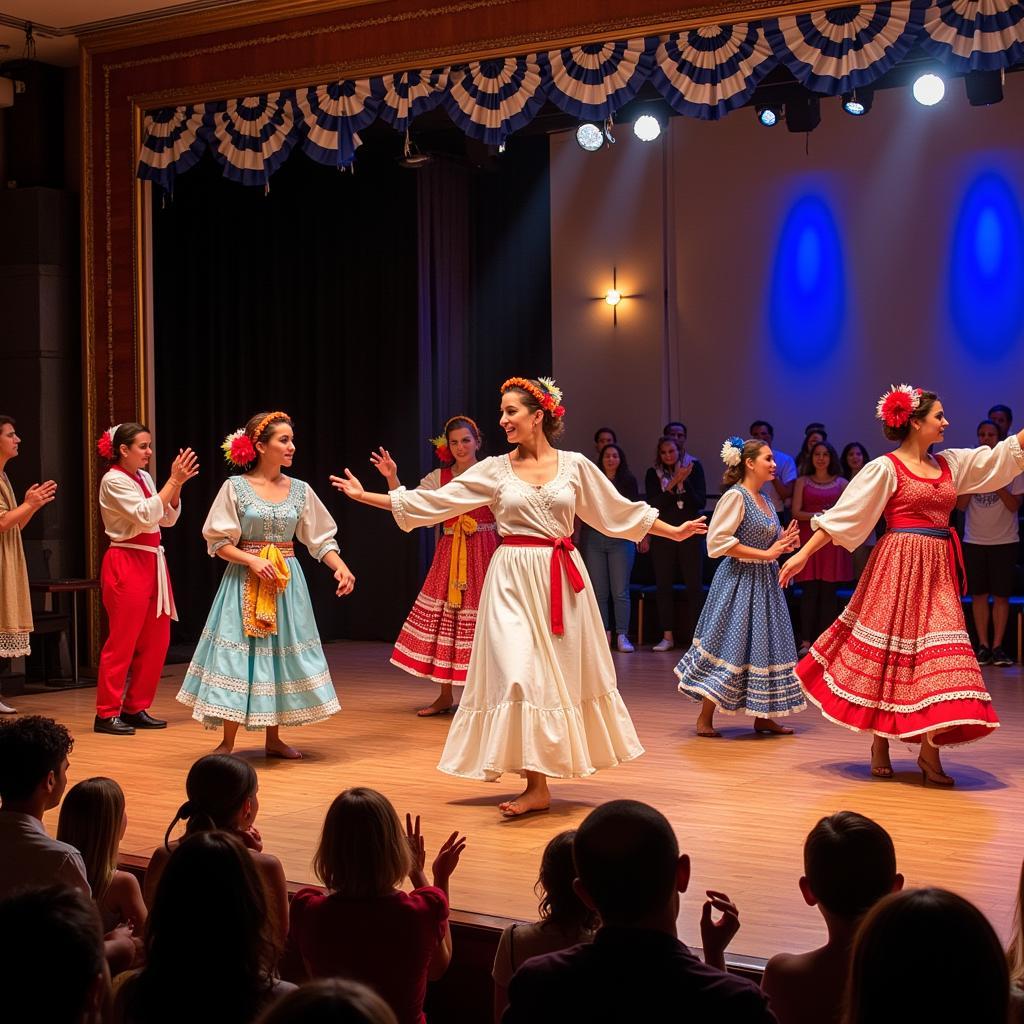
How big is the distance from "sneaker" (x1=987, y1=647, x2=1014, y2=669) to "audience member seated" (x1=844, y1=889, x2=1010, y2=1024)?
7.23m

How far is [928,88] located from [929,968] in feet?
22.5

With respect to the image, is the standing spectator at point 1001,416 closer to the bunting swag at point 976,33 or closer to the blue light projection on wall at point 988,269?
the blue light projection on wall at point 988,269

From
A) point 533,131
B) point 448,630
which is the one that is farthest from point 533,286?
point 448,630

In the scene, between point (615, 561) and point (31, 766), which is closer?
point (31, 766)

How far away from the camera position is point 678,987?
1737 millimetres

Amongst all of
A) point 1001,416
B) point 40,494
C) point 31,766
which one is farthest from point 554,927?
point 1001,416

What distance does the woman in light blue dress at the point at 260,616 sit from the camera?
19.1ft

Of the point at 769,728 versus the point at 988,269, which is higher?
the point at 988,269

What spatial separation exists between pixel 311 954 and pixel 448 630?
183 inches

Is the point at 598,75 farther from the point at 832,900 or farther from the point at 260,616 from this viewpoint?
the point at 832,900

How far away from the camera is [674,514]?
382 inches

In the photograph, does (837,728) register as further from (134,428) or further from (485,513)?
(134,428)

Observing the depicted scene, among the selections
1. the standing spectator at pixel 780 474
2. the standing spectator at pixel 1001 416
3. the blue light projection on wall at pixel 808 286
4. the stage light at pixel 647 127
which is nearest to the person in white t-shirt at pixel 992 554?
the standing spectator at pixel 1001 416

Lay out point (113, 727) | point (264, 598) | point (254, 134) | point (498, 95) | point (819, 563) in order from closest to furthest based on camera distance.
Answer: point (264, 598), point (113, 727), point (498, 95), point (254, 134), point (819, 563)
